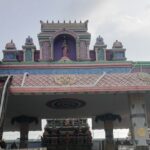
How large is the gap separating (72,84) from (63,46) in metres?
12.5

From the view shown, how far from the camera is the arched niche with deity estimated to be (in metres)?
36.2

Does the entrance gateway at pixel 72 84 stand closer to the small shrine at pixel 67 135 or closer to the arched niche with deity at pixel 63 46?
the arched niche with deity at pixel 63 46

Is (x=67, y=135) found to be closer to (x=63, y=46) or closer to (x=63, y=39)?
(x=63, y=46)

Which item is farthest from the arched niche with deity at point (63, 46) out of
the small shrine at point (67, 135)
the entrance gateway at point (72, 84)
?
the small shrine at point (67, 135)

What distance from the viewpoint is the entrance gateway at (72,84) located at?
23625 millimetres

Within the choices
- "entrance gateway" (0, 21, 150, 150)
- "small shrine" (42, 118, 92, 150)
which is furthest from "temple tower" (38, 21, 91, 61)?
"small shrine" (42, 118, 92, 150)

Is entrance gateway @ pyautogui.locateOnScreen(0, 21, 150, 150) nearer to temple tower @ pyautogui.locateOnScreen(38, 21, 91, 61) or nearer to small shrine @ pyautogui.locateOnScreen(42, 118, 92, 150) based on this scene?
temple tower @ pyautogui.locateOnScreen(38, 21, 91, 61)

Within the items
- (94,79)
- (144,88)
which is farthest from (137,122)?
(94,79)

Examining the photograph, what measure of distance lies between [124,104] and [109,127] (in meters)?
4.79

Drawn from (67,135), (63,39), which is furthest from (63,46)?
(67,135)

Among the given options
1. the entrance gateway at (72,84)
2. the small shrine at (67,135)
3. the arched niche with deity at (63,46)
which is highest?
the arched niche with deity at (63,46)

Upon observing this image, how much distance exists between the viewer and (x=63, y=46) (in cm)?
A: 3591

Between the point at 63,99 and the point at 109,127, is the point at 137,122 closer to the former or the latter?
the point at 63,99

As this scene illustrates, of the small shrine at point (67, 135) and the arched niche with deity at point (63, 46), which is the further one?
the arched niche with deity at point (63, 46)
